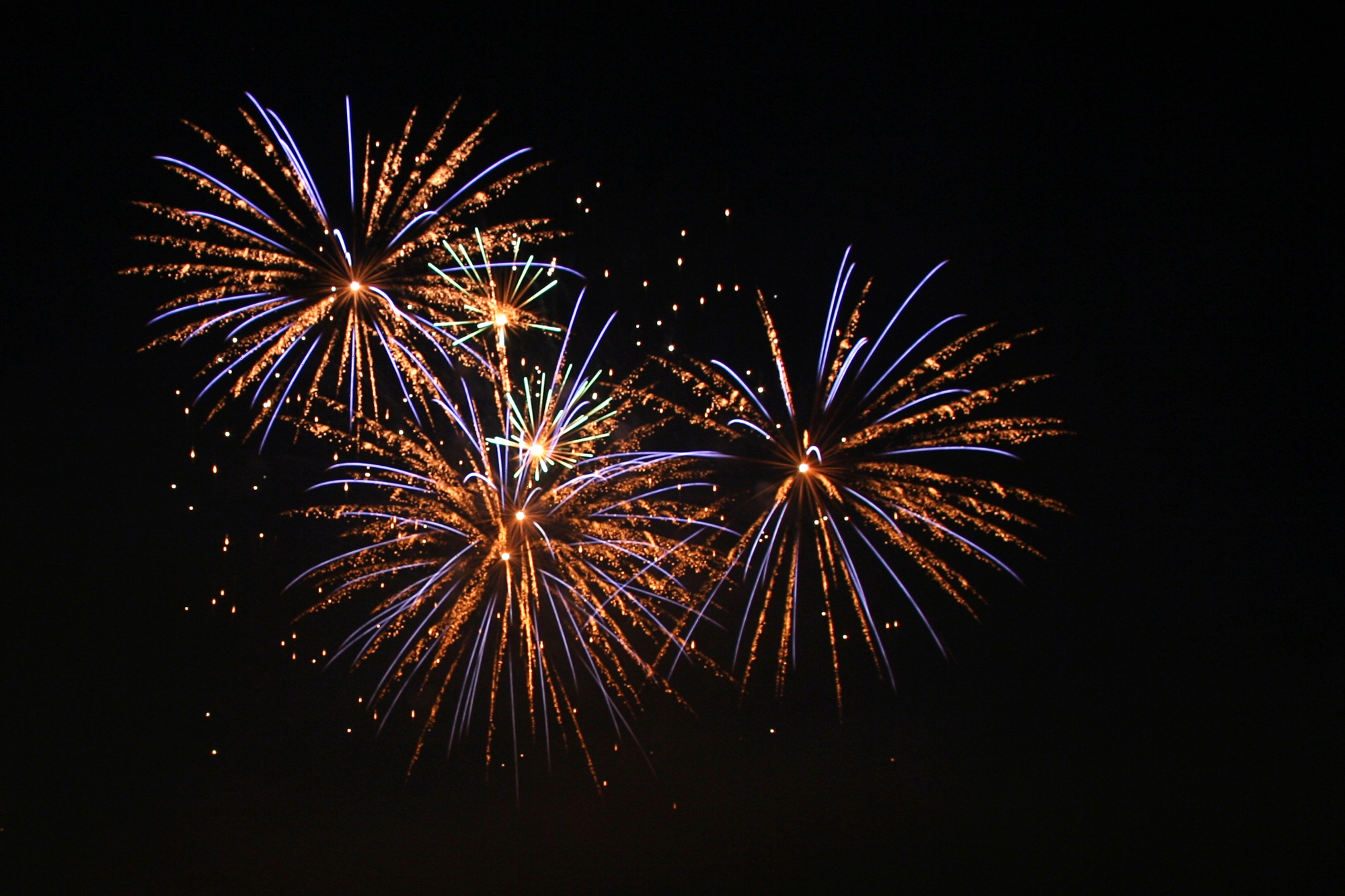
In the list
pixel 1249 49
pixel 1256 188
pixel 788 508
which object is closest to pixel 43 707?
pixel 788 508

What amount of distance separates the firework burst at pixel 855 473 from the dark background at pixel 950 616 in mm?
306

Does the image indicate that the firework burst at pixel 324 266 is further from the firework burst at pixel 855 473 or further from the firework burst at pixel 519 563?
the firework burst at pixel 855 473

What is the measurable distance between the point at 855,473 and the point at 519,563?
81.9 inches

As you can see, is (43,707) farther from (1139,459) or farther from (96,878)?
(1139,459)

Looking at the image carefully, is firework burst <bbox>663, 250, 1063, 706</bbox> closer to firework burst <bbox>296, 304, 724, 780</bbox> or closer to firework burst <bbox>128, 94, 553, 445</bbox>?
firework burst <bbox>296, 304, 724, 780</bbox>

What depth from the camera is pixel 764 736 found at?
3648 millimetres

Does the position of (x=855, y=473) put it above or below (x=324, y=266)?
below

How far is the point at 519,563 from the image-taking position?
11.0ft

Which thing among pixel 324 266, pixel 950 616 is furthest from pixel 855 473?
pixel 324 266

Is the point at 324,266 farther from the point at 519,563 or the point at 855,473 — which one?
the point at 855,473

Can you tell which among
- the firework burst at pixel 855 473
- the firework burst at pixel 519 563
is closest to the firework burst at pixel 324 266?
the firework burst at pixel 519 563

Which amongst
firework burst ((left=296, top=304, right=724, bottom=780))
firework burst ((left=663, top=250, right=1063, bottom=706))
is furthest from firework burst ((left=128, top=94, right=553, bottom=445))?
firework burst ((left=663, top=250, right=1063, bottom=706))

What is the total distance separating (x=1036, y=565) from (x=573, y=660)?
10.1 feet

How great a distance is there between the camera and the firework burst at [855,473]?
3.30 m
